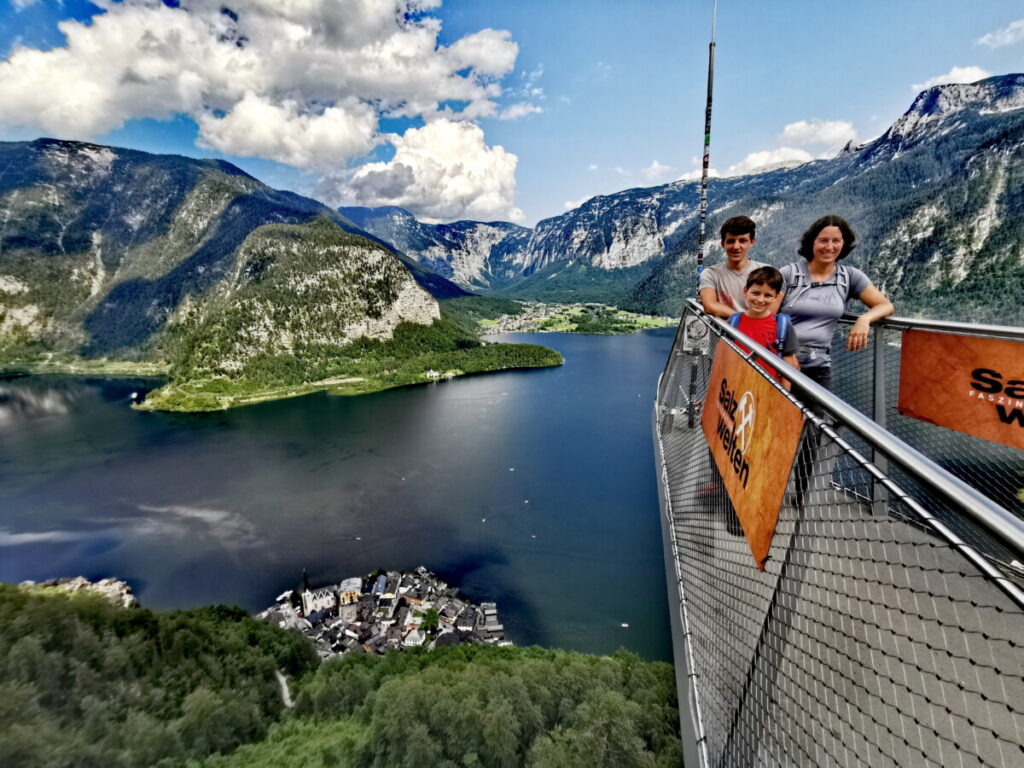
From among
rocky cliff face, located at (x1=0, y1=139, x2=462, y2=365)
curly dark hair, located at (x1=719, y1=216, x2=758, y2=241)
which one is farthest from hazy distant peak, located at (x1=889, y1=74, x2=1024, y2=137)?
curly dark hair, located at (x1=719, y1=216, x2=758, y2=241)

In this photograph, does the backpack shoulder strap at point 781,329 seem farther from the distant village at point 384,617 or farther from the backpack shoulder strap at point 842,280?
the distant village at point 384,617

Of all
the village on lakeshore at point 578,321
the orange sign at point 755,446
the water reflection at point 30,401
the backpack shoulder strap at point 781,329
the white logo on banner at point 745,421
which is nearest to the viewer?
the orange sign at point 755,446

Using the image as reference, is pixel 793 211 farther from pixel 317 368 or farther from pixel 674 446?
pixel 674 446

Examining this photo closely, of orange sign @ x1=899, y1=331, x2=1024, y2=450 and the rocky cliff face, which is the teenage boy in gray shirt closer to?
orange sign @ x1=899, y1=331, x2=1024, y2=450

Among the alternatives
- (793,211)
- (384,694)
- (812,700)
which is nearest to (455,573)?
(384,694)

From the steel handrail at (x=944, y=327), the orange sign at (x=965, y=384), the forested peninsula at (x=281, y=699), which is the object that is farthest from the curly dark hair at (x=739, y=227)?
the forested peninsula at (x=281, y=699)

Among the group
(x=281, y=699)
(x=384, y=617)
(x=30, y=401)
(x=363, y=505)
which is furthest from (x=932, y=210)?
(x=30, y=401)
